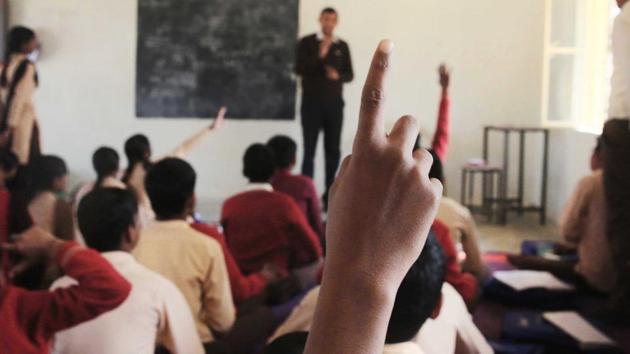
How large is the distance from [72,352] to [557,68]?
180 inches

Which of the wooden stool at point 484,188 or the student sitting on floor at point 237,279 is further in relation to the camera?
the wooden stool at point 484,188

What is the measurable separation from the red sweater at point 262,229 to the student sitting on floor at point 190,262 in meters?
0.61

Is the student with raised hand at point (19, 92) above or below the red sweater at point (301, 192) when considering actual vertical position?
above

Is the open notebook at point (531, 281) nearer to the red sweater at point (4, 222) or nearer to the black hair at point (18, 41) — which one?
the red sweater at point (4, 222)

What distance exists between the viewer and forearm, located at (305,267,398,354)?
0.46m

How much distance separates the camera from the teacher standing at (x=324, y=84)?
16.7 ft

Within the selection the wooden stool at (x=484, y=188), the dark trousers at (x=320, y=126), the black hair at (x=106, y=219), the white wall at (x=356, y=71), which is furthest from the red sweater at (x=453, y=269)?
the white wall at (x=356, y=71)

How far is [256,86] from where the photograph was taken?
19.1 feet

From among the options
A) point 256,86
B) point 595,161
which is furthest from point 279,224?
point 256,86

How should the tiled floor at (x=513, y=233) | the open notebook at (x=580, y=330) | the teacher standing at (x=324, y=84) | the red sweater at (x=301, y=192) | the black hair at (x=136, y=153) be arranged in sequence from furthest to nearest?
the teacher standing at (x=324, y=84) < the tiled floor at (x=513, y=233) < the black hair at (x=136, y=153) < the red sweater at (x=301, y=192) < the open notebook at (x=580, y=330)

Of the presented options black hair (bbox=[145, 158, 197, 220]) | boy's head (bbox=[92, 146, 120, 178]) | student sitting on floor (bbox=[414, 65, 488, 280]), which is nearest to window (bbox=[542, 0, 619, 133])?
student sitting on floor (bbox=[414, 65, 488, 280])

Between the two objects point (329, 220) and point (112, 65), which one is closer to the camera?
point (329, 220)

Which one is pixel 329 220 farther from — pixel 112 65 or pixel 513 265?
pixel 112 65

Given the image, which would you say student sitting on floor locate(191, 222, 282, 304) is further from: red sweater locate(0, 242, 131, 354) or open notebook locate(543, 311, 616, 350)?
open notebook locate(543, 311, 616, 350)
